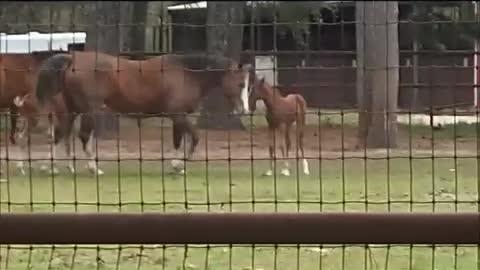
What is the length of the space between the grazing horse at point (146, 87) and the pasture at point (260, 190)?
20.2 inches

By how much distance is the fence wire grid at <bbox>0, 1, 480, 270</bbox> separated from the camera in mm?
6988

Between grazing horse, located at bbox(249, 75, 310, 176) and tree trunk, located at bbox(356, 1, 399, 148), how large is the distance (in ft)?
3.49

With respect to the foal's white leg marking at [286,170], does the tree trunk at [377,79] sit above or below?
above

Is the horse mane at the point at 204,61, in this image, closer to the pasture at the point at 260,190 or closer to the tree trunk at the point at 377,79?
the pasture at the point at 260,190

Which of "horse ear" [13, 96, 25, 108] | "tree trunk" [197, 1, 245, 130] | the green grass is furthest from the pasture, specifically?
"horse ear" [13, 96, 25, 108]

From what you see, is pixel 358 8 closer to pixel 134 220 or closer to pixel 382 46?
pixel 382 46

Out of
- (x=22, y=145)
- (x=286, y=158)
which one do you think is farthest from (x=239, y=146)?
(x=286, y=158)

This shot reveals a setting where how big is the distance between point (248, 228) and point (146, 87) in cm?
1190

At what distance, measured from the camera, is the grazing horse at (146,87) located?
45.1ft

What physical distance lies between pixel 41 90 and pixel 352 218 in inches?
432

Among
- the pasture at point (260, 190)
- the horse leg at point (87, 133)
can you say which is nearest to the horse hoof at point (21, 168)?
the pasture at point (260, 190)

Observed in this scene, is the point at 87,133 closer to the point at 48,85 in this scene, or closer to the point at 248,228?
the point at 48,85

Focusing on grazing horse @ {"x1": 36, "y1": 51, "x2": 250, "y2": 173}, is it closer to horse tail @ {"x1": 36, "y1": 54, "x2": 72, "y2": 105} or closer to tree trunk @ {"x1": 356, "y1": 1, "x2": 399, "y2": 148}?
horse tail @ {"x1": 36, "y1": 54, "x2": 72, "y2": 105}

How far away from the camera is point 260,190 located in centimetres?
1219
